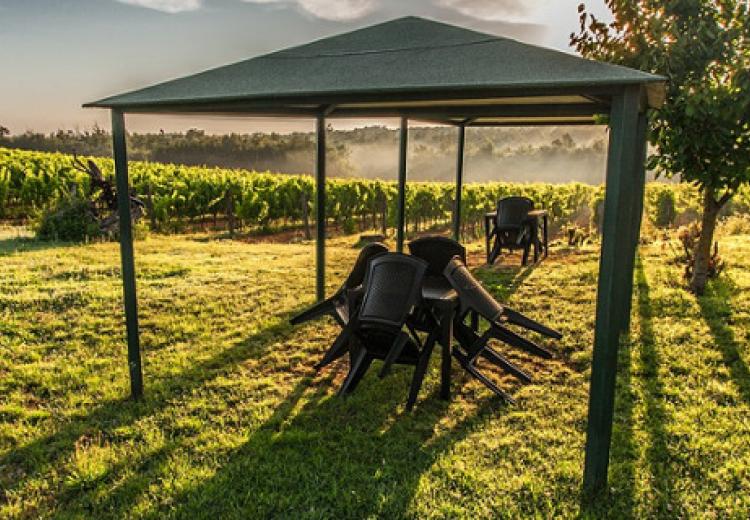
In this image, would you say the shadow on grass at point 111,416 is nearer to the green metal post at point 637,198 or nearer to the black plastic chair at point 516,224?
the green metal post at point 637,198

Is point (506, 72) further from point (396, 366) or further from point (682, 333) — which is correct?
point (682, 333)

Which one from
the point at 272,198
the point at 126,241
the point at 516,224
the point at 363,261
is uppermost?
the point at 126,241

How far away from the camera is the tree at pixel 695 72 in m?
5.87

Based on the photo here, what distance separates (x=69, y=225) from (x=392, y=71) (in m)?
11.3

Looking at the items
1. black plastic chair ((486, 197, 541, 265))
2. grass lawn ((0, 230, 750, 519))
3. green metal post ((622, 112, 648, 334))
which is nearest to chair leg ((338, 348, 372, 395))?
grass lawn ((0, 230, 750, 519))

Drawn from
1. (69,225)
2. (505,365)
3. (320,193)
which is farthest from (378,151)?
(505,365)

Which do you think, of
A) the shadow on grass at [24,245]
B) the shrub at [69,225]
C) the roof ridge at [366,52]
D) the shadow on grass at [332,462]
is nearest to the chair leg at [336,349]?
the shadow on grass at [332,462]

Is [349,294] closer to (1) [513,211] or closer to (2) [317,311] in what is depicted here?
(2) [317,311]

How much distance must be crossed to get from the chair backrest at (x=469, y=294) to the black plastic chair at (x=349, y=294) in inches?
25.9

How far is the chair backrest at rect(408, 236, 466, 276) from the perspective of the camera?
5.13 metres

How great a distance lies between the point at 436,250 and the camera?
5.22m

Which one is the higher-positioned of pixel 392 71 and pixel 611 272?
pixel 392 71

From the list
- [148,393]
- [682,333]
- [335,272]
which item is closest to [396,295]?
[148,393]

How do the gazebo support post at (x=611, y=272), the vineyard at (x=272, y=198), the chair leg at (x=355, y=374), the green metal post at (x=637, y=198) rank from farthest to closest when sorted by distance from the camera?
1. the vineyard at (x=272, y=198)
2. the green metal post at (x=637, y=198)
3. the chair leg at (x=355, y=374)
4. the gazebo support post at (x=611, y=272)
